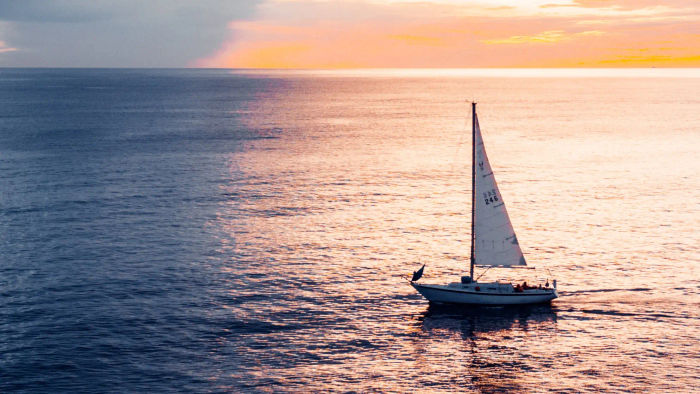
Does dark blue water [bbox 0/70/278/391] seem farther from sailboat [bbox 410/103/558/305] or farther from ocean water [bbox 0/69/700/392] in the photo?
sailboat [bbox 410/103/558/305]

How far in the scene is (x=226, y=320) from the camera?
6775 cm

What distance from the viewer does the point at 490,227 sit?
73250mm

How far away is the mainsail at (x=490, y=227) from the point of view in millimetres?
71875

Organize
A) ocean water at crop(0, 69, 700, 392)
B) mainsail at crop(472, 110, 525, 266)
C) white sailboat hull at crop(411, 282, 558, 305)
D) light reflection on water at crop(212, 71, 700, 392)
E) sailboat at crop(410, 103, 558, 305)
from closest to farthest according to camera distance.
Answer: ocean water at crop(0, 69, 700, 392) → light reflection on water at crop(212, 71, 700, 392) → white sailboat hull at crop(411, 282, 558, 305) → sailboat at crop(410, 103, 558, 305) → mainsail at crop(472, 110, 525, 266)

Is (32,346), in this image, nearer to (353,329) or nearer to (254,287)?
(254,287)

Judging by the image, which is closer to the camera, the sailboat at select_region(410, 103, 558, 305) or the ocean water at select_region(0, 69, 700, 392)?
the ocean water at select_region(0, 69, 700, 392)

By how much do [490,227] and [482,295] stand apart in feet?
24.5

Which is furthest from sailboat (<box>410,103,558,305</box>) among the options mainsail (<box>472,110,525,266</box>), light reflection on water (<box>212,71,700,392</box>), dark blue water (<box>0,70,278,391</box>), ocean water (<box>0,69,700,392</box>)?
dark blue water (<box>0,70,278,391</box>)

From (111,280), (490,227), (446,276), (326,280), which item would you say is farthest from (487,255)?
(111,280)

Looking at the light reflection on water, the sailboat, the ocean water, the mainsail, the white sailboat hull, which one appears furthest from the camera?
the mainsail

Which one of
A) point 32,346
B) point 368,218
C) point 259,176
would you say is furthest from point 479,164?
point 259,176

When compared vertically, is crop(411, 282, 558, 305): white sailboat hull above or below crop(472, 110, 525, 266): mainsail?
below

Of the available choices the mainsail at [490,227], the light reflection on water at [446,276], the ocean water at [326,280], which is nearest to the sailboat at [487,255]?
the mainsail at [490,227]

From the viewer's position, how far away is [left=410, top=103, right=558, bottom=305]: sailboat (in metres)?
70.9
